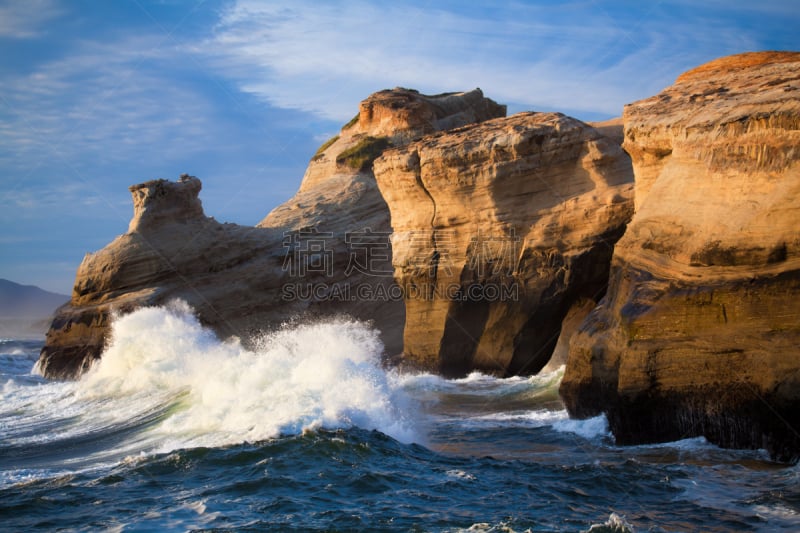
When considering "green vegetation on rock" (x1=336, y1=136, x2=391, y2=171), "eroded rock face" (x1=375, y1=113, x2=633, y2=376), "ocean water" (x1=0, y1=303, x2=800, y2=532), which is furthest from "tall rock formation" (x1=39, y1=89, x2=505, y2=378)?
"ocean water" (x1=0, y1=303, x2=800, y2=532)

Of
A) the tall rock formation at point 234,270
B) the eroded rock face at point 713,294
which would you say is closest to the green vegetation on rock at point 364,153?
the tall rock formation at point 234,270

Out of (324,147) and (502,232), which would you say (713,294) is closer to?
(502,232)

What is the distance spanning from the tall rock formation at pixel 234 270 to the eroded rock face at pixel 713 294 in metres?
12.0

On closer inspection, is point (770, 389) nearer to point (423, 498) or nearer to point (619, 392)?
point (619, 392)

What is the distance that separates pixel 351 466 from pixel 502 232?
900cm

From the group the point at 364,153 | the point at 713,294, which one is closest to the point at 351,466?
the point at 713,294

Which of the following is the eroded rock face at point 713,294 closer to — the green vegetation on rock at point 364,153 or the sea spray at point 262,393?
the sea spray at point 262,393

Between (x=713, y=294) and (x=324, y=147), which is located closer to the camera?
(x=713, y=294)

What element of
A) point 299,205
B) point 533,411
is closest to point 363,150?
point 299,205

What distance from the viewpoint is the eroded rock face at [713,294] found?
921cm

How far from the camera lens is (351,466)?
359 inches

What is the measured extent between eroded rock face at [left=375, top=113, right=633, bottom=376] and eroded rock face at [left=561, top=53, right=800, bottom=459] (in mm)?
4599

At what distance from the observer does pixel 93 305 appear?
23.4 meters

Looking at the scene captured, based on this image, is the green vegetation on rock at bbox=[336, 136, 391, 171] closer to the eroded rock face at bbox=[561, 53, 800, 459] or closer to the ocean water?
the ocean water
